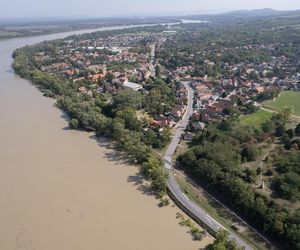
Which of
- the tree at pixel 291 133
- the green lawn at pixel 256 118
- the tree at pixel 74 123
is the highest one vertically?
the tree at pixel 74 123

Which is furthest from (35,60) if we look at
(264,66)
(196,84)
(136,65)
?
(264,66)

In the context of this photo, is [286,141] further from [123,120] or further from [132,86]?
[132,86]

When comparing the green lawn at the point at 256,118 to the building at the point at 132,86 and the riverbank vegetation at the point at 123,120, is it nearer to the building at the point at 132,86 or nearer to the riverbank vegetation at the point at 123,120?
the riverbank vegetation at the point at 123,120

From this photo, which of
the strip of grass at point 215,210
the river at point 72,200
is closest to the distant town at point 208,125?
the strip of grass at point 215,210

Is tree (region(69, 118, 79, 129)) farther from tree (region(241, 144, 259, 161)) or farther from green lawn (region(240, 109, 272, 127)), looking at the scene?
green lawn (region(240, 109, 272, 127))

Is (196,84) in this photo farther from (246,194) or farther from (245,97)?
(246,194)
